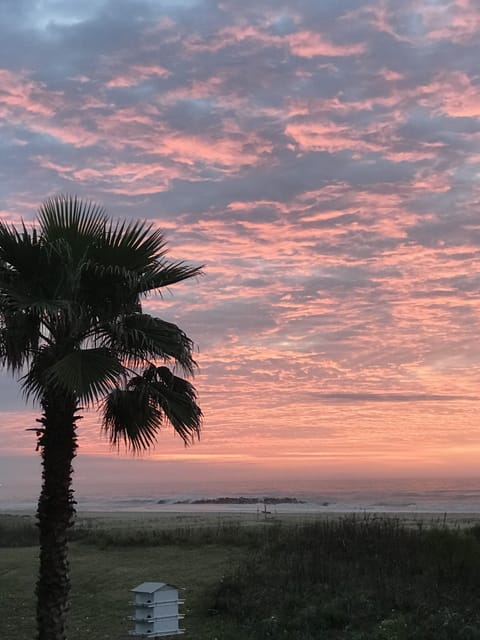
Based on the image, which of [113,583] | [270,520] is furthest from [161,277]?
[270,520]

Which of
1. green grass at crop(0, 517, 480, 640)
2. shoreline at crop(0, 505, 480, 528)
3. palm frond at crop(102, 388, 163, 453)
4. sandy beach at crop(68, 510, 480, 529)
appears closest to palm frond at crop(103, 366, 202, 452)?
palm frond at crop(102, 388, 163, 453)

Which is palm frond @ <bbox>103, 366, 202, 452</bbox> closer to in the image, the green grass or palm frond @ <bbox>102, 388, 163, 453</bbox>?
palm frond @ <bbox>102, 388, 163, 453</bbox>

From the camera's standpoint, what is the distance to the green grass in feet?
46.0

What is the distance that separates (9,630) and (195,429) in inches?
310

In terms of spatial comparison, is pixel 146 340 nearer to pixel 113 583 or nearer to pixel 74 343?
pixel 74 343

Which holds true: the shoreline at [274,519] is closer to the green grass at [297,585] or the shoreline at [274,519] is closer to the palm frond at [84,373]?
the green grass at [297,585]

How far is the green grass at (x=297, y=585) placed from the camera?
14.0 metres

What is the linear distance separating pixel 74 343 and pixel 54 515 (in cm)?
245

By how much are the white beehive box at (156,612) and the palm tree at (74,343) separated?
3.22 metres

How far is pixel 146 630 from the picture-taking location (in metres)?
14.6

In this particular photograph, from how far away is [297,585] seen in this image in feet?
52.6

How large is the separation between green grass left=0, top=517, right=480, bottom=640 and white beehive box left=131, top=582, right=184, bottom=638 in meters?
0.44

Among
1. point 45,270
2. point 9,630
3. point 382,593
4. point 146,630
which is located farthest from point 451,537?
point 45,270

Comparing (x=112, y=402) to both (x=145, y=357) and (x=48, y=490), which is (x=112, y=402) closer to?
(x=145, y=357)
